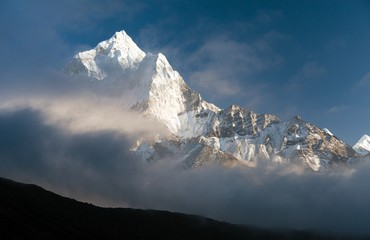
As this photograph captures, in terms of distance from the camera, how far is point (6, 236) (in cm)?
18138

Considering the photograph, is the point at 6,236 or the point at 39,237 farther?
the point at 39,237

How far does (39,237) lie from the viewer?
7761 inches

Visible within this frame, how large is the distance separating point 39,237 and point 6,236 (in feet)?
58.3
